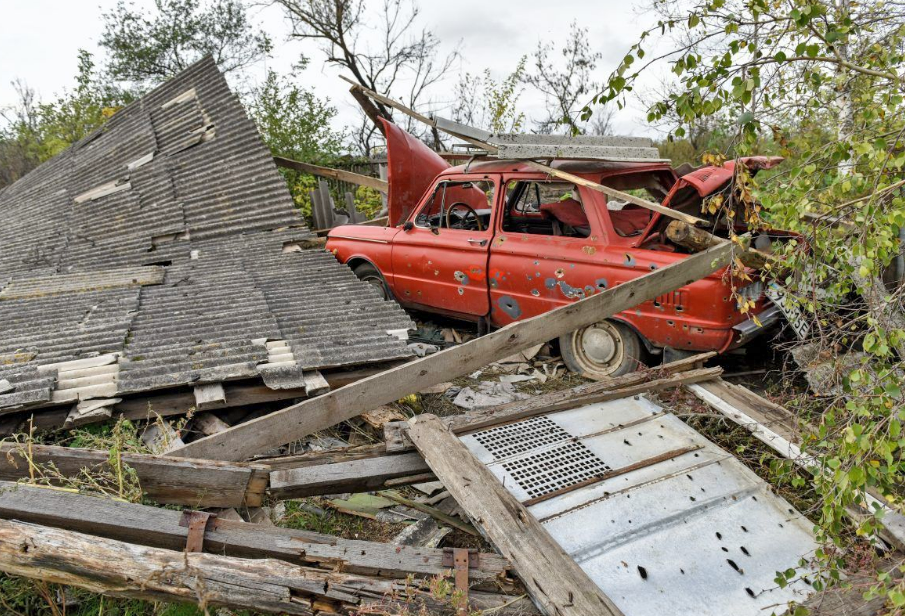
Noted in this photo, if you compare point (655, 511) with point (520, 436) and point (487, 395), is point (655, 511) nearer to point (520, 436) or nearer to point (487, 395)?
point (520, 436)

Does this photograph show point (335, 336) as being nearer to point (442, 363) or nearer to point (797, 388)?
point (442, 363)

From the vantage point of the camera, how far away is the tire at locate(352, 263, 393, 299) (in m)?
7.10

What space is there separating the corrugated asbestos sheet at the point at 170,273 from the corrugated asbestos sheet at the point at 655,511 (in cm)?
157

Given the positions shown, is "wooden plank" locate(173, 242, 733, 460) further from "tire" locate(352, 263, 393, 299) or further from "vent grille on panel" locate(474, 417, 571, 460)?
"tire" locate(352, 263, 393, 299)

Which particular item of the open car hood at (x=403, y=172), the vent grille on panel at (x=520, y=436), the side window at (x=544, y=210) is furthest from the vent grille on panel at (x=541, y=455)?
the open car hood at (x=403, y=172)

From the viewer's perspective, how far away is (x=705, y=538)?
8.61 feet

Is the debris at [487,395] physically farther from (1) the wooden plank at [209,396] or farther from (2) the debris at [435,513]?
(1) the wooden plank at [209,396]

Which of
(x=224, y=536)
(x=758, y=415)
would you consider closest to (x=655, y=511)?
(x=758, y=415)

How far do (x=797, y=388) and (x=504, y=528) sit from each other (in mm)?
3707

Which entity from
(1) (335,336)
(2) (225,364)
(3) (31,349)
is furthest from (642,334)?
(3) (31,349)

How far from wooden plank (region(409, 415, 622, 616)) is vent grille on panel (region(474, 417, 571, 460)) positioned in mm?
244

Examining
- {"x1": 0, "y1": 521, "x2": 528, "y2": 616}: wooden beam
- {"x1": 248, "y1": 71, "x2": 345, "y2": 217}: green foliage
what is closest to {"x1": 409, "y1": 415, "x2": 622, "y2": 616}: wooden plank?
{"x1": 0, "y1": 521, "x2": 528, "y2": 616}: wooden beam

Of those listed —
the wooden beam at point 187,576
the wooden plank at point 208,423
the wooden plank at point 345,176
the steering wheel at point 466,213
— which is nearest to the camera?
the wooden beam at point 187,576

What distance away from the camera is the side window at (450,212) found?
652 cm
